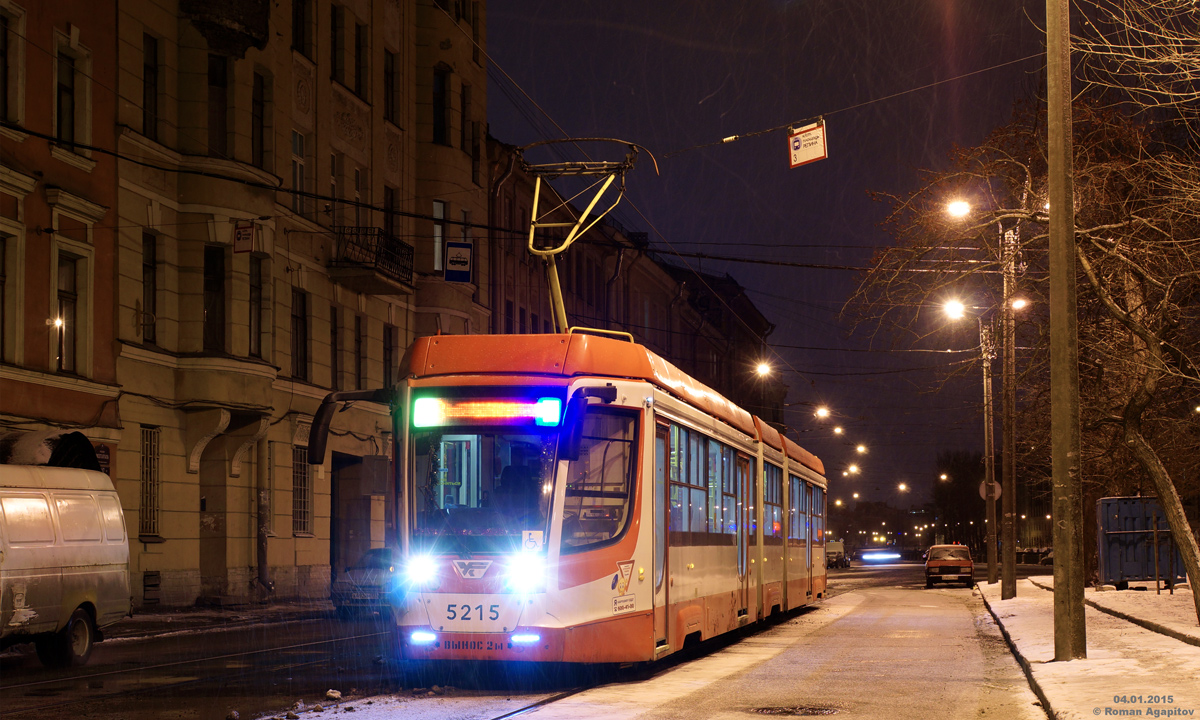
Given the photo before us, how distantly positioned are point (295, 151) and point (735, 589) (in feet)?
61.7

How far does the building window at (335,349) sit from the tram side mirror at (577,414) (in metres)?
22.0

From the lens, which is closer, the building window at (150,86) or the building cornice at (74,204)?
the building cornice at (74,204)

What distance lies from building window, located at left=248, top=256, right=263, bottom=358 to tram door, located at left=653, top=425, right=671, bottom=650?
17.2 m

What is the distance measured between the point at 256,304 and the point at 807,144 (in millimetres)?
13750

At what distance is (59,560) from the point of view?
52.5 feet

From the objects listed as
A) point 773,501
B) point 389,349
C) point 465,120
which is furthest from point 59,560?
point 465,120

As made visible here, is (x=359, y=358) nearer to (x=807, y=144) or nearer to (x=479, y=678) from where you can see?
(x=807, y=144)

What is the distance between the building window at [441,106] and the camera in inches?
1569

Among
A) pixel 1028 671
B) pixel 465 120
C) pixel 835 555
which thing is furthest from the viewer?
pixel 835 555

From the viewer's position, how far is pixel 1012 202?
18297mm

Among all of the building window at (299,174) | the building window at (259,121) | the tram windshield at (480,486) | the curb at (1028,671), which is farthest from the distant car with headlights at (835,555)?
the tram windshield at (480,486)

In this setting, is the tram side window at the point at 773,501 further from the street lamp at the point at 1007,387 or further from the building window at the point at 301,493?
the building window at the point at 301,493

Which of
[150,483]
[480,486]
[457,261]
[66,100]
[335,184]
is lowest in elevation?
[150,483]

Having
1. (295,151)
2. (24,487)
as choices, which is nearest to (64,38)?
(295,151)
